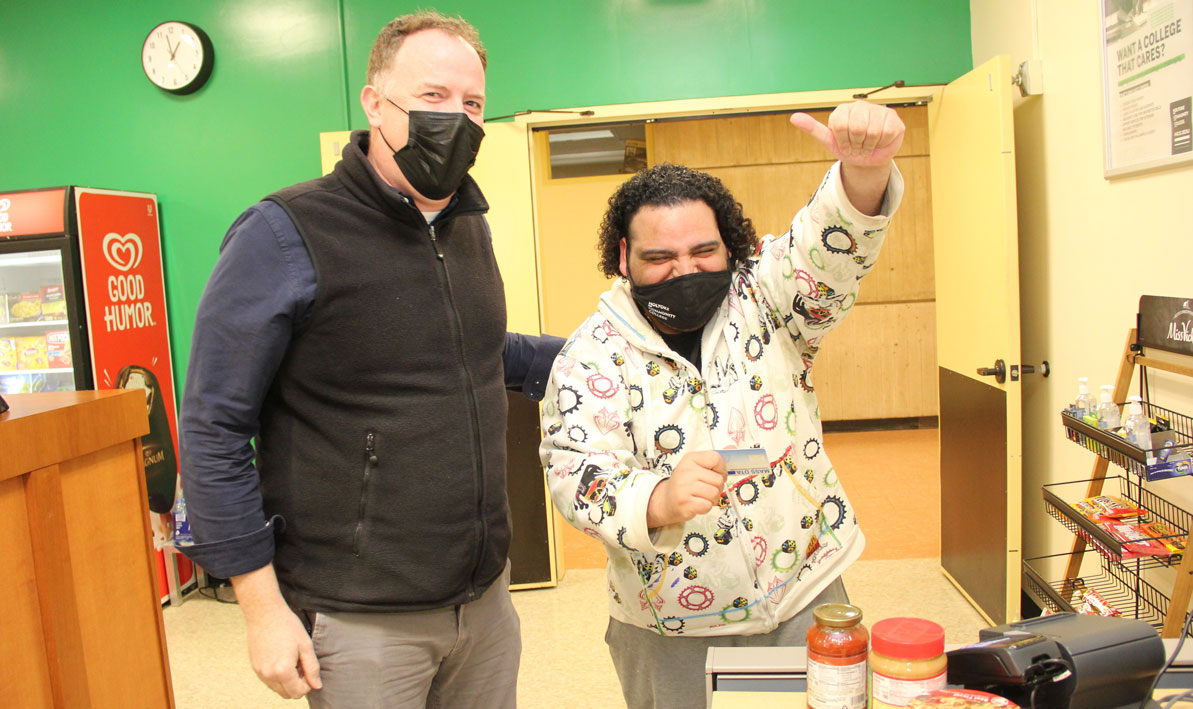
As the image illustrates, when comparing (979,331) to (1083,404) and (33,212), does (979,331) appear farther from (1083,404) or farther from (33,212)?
(33,212)

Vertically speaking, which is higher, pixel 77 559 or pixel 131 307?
pixel 131 307

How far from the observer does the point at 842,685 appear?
2.86ft

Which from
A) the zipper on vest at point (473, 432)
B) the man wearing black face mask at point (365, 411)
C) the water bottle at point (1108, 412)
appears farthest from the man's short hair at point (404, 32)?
the water bottle at point (1108, 412)

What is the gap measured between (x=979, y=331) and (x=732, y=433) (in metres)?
2.28

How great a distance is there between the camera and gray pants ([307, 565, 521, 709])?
129 cm

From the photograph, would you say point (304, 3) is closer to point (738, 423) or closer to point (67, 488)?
point (67, 488)

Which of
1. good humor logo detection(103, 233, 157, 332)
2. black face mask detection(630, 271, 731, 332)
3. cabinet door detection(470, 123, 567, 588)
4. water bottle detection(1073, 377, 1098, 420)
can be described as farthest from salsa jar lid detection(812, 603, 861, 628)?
good humor logo detection(103, 233, 157, 332)

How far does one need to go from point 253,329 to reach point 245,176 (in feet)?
10.2

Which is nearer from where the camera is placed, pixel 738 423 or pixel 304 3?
pixel 738 423

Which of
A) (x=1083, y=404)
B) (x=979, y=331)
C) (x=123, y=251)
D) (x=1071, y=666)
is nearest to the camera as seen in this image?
(x=1071, y=666)

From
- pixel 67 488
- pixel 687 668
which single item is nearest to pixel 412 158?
pixel 67 488

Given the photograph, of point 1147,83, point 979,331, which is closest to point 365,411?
point 1147,83

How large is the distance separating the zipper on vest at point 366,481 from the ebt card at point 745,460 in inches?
21.7

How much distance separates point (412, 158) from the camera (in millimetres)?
1361
